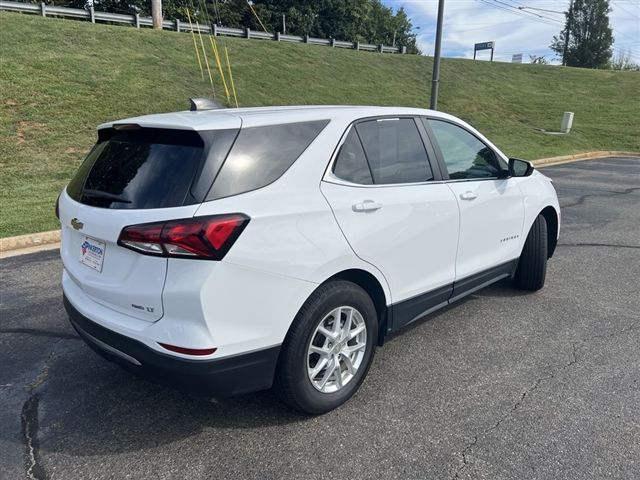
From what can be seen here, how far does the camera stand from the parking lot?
2.52m

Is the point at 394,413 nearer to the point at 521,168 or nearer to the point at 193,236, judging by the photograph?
the point at 193,236

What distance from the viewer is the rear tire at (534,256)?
15.1ft

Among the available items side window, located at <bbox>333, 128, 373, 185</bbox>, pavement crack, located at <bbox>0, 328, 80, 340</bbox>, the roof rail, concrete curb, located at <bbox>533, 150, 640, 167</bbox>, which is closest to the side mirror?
side window, located at <bbox>333, 128, 373, 185</bbox>

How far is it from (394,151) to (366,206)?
23.7 inches

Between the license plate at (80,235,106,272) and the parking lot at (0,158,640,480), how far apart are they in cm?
89

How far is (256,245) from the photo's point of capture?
2.41 m

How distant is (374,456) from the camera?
2578 mm

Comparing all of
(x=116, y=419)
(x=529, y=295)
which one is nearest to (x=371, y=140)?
(x=116, y=419)

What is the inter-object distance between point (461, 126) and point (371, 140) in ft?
3.66

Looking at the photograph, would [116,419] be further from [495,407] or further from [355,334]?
[495,407]

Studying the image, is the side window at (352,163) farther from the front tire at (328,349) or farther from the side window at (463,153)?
the side window at (463,153)

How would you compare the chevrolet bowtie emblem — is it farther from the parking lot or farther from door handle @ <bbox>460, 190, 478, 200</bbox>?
door handle @ <bbox>460, 190, 478, 200</bbox>

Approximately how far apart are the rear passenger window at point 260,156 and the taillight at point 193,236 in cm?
14

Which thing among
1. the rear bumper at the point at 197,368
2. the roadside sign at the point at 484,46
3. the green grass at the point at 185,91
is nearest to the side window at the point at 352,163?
the rear bumper at the point at 197,368
